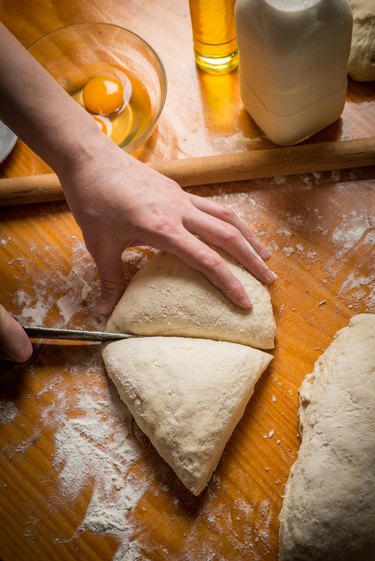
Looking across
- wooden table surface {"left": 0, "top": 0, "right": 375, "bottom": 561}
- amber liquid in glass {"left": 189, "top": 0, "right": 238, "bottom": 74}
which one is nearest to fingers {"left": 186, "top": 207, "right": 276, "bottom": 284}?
wooden table surface {"left": 0, "top": 0, "right": 375, "bottom": 561}

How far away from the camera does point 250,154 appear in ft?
4.58

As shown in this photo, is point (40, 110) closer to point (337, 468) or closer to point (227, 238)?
point (227, 238)

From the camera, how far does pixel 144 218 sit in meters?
1.18

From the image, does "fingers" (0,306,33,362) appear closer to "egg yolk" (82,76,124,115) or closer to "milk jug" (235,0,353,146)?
"egg yolk" (82,76,124,115)

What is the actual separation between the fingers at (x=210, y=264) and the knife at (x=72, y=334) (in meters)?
0.21

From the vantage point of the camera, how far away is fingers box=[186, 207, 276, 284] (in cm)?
121

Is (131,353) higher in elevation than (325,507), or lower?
higher

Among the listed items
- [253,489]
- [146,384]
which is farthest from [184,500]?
[146,384]

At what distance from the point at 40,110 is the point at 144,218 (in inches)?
12.0

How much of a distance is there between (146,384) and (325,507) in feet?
1.32

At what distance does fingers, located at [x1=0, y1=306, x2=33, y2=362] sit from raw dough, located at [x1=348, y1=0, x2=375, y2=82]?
1.01 m

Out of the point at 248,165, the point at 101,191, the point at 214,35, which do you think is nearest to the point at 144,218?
the point at 101,191

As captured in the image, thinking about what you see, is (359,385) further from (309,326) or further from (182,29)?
(182,29)

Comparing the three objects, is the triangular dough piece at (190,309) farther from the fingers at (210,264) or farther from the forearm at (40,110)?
the forearm at (40,110)
